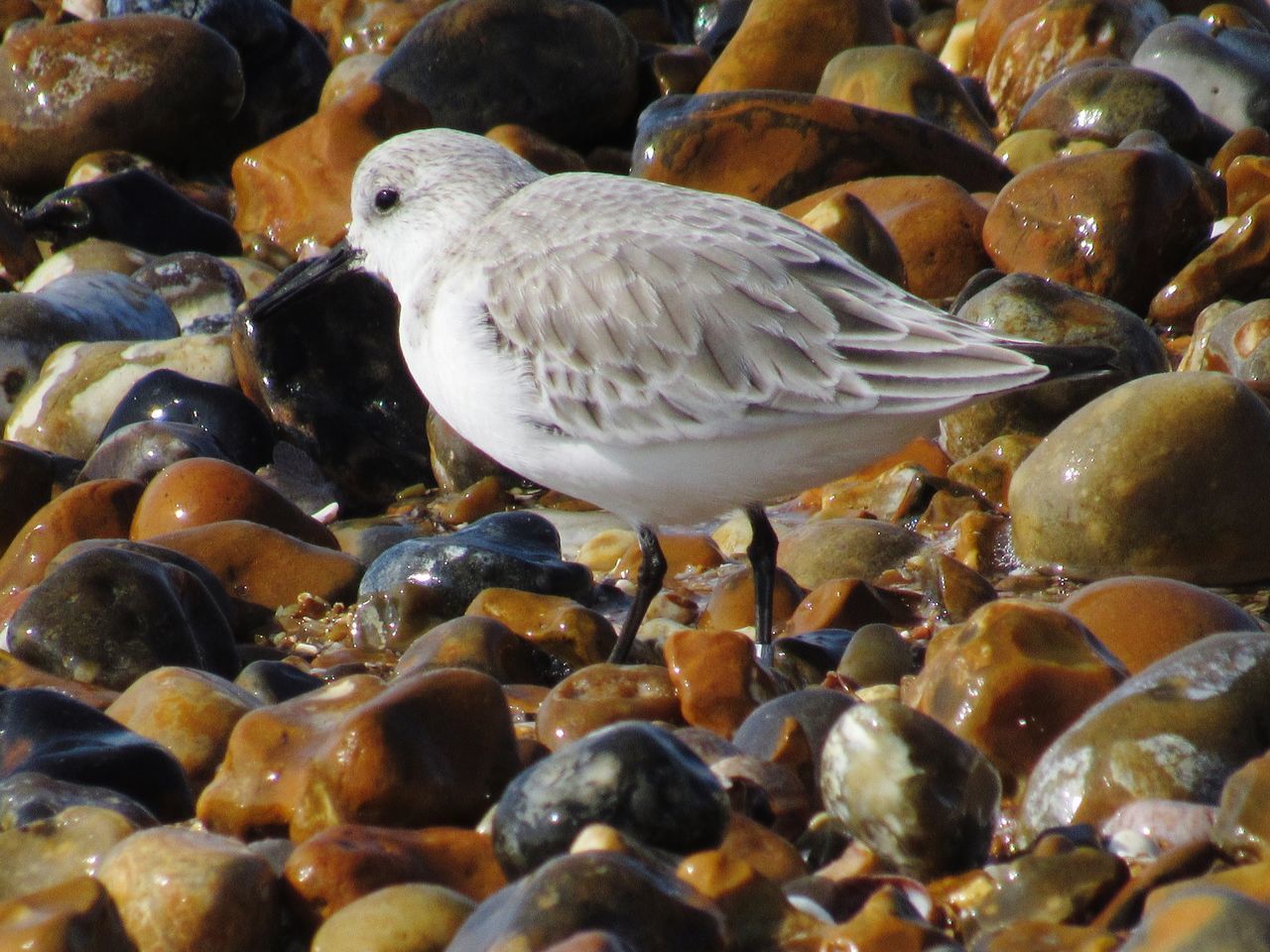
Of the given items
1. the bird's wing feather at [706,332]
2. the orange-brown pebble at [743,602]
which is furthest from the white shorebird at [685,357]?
the orange-brown pebble at [743,602]

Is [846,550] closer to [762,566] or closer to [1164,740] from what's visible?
[762,566]

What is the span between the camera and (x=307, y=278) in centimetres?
654

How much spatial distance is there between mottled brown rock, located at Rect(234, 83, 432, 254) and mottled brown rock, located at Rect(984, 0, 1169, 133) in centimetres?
411

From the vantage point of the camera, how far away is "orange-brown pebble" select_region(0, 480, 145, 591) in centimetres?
623

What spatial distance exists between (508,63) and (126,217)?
2713mm

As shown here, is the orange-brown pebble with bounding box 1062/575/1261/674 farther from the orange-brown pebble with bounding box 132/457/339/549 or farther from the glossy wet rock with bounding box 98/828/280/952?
the orange-brown pebble with bounding box 132/457/339/549

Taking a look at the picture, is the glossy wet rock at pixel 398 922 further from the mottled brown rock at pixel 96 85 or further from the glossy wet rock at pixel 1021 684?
the mottled brown rock at pixel 96 85

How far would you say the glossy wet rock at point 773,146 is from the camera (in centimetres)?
929

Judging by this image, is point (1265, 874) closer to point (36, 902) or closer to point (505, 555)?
point (36, 902)

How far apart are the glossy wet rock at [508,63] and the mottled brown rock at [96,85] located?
1.33 metres

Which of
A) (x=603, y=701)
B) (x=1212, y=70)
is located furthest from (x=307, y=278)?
(x=1212, y=70)

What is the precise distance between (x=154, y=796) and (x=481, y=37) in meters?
8.08

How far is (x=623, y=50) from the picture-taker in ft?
38.3

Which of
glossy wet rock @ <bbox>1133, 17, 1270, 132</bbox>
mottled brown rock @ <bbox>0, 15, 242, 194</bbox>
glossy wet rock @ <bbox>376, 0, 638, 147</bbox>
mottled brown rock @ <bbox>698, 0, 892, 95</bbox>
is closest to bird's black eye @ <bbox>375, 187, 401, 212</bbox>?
glossy wet rock @ <bbox>376, 0, 638, 147</bbox>
